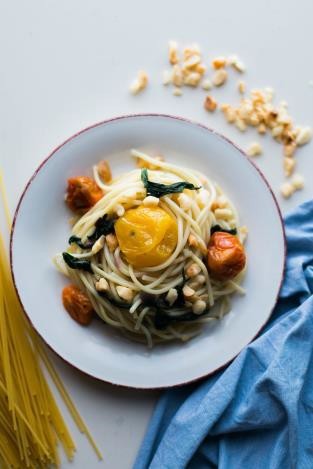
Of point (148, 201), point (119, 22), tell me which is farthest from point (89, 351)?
point (119, 22)

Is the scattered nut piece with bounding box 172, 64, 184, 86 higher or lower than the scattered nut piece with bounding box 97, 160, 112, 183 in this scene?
higher

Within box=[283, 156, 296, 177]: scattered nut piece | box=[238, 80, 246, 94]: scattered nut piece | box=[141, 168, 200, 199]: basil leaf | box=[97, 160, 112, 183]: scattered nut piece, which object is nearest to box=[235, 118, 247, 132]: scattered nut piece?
box=[238, 80, 246, 94]: scattered nut piece

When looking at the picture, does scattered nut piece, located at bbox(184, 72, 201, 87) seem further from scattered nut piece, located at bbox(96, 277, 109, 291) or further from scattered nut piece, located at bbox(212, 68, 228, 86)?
scattered nut piece, located at bbox(96, 277, 109, 291)

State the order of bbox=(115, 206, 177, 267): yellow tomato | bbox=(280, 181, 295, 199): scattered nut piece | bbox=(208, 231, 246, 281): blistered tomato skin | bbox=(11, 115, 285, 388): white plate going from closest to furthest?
1. bbox=(115, 206, 177, 267): yellow tomato
2. bbox=(208, 231, 246, 281): blistered tomato skin
3. bbox=(11, 115, 285, 388): white plate
4. bbox=(280, 181, 295, 199): scattered nut piece

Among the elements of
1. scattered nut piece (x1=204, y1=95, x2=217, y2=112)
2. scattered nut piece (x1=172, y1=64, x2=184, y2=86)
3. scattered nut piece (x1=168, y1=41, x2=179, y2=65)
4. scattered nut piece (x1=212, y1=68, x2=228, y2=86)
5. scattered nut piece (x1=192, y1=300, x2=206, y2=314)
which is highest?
scattered nut piece (x1=168, y1=41, x2=179, y2=65)

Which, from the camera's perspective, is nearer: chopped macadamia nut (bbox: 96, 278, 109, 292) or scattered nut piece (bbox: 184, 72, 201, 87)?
chopped macadamia nut (bbox: 96, 278, 109, 292)

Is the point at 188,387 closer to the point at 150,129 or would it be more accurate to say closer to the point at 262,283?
the point at 262,283

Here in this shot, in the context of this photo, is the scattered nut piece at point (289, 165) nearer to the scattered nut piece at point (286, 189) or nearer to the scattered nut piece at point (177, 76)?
the scattered nut piece at point (286, 189)

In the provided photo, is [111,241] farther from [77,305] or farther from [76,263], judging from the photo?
[77,305]
